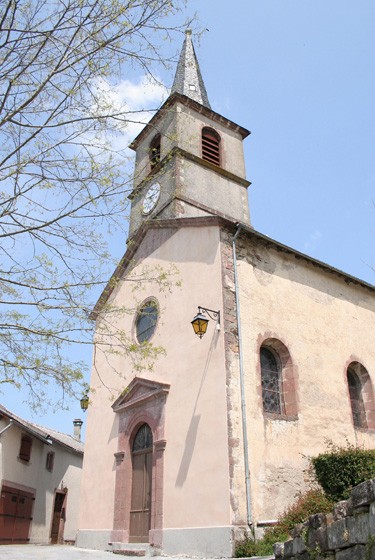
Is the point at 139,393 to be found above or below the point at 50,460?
above

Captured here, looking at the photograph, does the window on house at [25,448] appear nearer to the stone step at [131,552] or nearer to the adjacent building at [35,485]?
the adjacent building at [35,485]

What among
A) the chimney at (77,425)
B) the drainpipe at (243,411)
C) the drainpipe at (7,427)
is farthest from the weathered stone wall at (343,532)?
the chimney at (77,425)

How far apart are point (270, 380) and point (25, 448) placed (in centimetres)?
1125

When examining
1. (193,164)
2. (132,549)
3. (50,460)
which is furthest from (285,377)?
(50,460)

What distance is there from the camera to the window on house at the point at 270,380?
9516 mm

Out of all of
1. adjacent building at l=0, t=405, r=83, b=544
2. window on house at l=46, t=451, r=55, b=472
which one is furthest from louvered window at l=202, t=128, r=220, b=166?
window on house at l=46, t=451, r=55, b=472

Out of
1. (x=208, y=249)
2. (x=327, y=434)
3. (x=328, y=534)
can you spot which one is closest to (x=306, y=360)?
(x=327, y=434)

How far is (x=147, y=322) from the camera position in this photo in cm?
1205

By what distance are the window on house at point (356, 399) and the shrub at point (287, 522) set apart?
126 inches

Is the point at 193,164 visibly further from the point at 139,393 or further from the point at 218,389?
the point at 218,389

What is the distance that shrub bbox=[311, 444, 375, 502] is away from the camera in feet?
25.3

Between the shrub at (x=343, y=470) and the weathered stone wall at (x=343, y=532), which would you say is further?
the shrub at (x=343, y=470)

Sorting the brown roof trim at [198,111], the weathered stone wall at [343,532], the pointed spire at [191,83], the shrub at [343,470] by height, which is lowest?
the weathered stone wall at [343,532]

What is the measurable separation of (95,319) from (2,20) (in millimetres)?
3732
